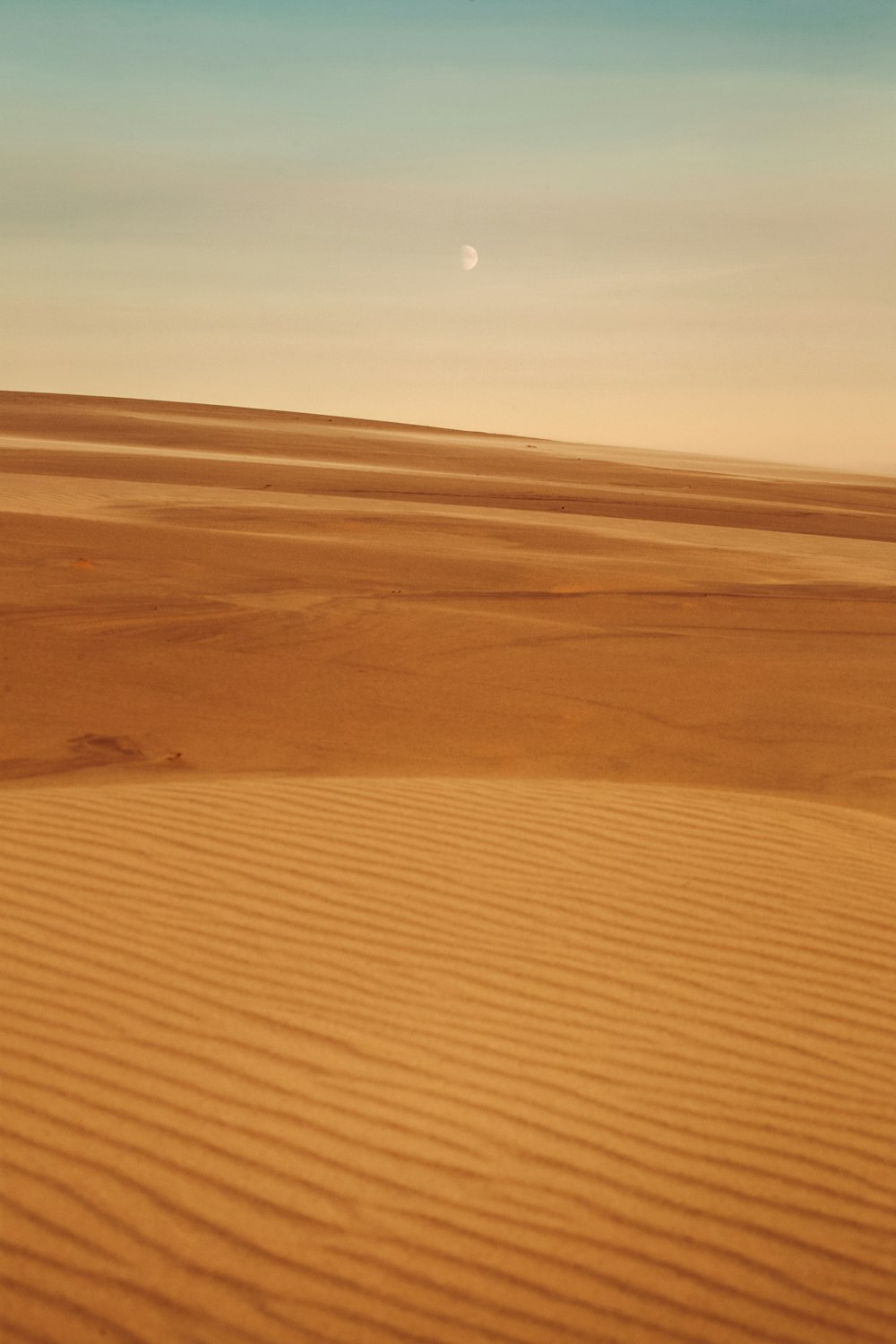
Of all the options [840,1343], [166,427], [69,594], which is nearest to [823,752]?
[840,1343]

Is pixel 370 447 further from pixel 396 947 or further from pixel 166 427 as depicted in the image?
pixel 396 947

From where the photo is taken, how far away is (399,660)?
11.5m

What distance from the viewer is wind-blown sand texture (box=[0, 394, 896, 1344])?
3.11m

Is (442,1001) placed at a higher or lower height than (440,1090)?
higher

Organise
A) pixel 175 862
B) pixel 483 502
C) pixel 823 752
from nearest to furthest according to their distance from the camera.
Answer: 1. pixel 175 862
2. pixel 823 752
3. pixel 483 502

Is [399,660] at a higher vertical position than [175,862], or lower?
higher

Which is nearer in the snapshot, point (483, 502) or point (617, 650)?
point (617, 650)

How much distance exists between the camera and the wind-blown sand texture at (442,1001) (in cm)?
311

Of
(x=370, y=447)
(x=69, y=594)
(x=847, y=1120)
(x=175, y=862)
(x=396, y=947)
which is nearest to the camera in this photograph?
(x=847, y=1120)

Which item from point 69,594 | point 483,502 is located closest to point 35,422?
point 483,502

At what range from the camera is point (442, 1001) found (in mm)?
4289

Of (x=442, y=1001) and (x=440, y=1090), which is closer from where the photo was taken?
(x=440, y=1090)

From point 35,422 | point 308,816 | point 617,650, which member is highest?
point 35,422

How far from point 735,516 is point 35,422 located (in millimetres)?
38685
